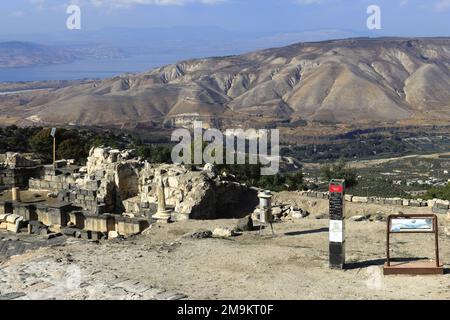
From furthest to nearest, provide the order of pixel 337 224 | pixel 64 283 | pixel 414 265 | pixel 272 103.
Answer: pixel 272 103
pixel 337 224
pixel 64 283
pixel 414 265

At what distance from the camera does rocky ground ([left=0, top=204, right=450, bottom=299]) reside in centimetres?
1600

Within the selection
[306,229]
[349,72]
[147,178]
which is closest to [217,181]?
[147,178]

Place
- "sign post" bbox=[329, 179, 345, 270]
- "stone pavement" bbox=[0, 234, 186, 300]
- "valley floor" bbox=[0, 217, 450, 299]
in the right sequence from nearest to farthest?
"valley floor" bbox=[0, 217, 450, 299] < "stone pavement" bbox=[0, 234, 186, 300] < "sign post" bbox=[329, 179, 345, 270]

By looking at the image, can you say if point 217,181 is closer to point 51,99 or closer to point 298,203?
point 298,203

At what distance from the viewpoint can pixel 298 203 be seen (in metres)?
32.6

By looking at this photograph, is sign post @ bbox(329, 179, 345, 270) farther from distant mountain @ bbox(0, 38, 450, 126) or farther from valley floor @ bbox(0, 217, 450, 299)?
distant mountain @ bbox(0, 38, 450, 126)

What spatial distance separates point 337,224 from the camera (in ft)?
59.0

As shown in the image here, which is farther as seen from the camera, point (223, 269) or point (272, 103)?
point (272, 103)

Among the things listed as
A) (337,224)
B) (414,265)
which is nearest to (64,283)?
(337,224)

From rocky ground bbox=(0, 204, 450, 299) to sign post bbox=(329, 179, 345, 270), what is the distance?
37 cm

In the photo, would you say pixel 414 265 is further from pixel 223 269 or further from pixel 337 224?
pixel 223 269

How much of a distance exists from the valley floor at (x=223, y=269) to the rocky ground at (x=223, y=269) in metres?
0.03

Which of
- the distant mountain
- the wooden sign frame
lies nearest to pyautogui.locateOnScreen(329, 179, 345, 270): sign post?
the wooden sign frame
